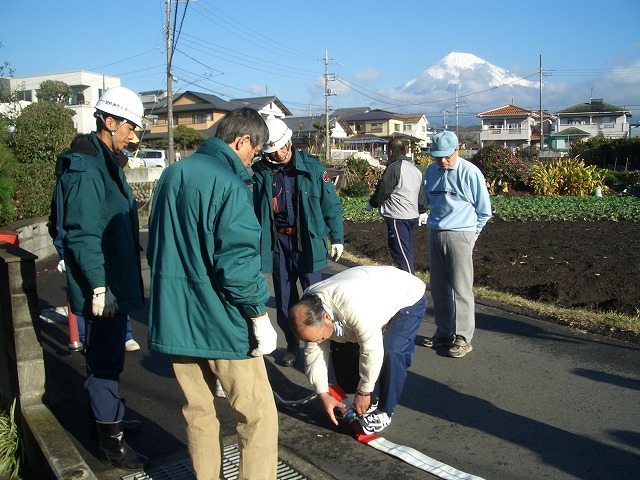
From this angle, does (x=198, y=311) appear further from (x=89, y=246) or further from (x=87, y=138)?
(x=87, y=138)

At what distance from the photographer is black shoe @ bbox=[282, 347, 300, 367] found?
208 inches

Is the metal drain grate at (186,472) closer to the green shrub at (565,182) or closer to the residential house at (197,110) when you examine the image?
the green shrub at (565,182)

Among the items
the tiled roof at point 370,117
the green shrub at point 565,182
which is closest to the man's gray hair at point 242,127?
the green shrub at point 565,182

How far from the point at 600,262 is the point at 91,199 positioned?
7176 millimetres

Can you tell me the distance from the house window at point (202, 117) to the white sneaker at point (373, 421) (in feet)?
201

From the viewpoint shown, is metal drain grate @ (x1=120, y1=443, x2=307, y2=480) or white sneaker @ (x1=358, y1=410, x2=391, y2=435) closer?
metal drain grate @ (x1=120, y1=443, x2=307, y2=480)

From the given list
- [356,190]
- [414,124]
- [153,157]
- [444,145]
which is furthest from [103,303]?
[414,124]

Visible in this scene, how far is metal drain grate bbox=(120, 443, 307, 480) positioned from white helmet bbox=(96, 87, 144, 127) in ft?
6.52

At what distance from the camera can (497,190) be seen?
20.8m

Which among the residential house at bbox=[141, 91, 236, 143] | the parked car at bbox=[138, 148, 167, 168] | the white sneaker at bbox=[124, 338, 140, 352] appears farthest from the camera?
the residential house at bbox=[141, 91, 236, 143]

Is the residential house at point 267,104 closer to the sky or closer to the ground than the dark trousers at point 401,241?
closer to the sky

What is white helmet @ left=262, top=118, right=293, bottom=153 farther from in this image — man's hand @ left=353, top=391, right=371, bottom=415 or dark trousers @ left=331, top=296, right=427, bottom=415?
man's hand @ left=353, top=391, right=371, bottom=415

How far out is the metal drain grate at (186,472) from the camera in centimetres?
341

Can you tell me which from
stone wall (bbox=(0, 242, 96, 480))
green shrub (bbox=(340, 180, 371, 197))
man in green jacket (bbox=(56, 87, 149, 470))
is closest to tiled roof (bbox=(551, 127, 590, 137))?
green shrub (bbox=(340, 180, 371, 197))
